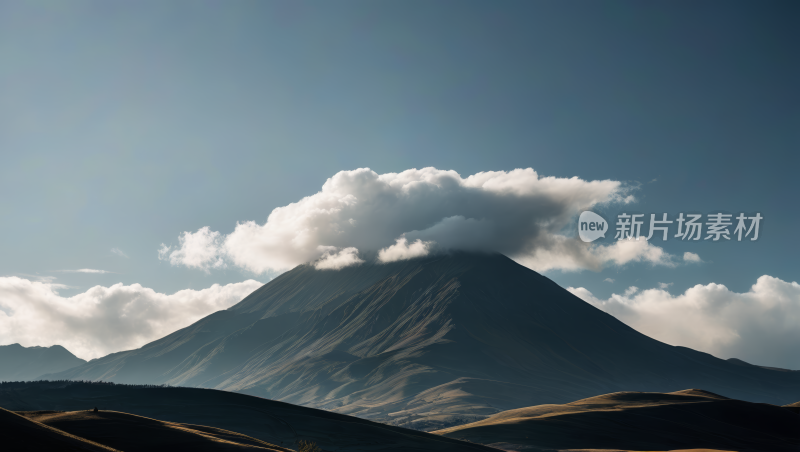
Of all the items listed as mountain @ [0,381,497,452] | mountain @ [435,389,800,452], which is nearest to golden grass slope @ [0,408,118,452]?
mountain @ [0,381,497,452]

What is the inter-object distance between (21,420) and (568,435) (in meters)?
124

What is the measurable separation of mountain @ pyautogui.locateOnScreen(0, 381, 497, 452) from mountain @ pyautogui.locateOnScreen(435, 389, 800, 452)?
86.8 ft

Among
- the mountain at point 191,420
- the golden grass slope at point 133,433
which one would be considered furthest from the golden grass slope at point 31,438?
the mountain at point 191,420

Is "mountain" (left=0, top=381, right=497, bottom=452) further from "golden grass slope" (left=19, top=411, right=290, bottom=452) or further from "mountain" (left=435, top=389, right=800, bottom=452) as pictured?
"mountain" (left=435, top=389, right=800, bottom=452)

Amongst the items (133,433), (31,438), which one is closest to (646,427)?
(133,433)

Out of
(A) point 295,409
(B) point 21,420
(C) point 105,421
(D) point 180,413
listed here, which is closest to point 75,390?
(D) point 180,413

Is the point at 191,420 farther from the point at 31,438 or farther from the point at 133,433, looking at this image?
the point at 31,438

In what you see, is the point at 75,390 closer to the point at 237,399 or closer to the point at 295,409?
the point at 237,399

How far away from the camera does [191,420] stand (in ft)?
475

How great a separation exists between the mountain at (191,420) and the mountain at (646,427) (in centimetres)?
2646

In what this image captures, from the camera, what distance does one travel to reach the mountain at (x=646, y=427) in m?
139

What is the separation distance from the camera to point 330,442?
120125 mm

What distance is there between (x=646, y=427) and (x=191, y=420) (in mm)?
119033

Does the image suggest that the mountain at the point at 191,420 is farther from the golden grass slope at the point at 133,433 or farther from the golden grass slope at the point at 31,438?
the golden grass slope at the point at 31,438
